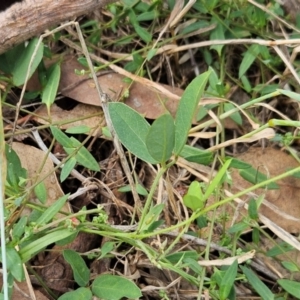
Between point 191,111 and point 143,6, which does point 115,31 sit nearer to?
point 143,6

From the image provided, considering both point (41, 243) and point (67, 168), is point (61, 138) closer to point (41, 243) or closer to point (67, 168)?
point (67, 168)

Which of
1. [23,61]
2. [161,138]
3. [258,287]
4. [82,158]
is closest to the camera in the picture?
[161,138]

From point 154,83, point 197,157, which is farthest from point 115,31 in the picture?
point 197,157

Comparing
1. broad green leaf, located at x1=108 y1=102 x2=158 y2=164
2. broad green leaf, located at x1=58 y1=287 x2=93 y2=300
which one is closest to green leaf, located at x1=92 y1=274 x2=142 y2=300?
broad green leaf, located at x1=58 y1=287 x2=93 y2=300

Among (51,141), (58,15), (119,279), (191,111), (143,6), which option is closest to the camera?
(191,111)

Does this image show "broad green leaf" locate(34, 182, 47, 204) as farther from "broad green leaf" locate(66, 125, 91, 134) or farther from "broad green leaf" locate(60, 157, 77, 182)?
"broad green leaf" locate(66, 125, 91, 134)

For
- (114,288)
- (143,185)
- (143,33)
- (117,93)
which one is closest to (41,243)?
(114,288)
